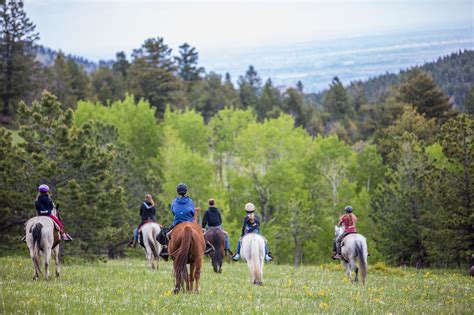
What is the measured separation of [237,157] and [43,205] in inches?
2639

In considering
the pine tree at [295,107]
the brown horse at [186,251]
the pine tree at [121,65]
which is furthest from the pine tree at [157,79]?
the brown horse at [186,251]

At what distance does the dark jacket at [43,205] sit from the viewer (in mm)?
17875

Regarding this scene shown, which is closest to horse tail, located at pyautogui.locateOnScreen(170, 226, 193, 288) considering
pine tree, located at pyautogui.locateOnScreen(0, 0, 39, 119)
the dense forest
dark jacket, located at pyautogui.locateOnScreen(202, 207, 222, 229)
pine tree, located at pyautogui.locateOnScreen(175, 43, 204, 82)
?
dark jacket, located at pyautogui.locateOnScreen(202, 207, 222, 229)

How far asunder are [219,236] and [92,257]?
8496mm

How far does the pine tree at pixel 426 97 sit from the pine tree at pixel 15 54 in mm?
51155

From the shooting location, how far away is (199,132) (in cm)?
8938

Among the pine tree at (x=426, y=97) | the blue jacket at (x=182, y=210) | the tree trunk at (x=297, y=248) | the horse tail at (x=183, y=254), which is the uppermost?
the pine tree at (x=426, y=97)

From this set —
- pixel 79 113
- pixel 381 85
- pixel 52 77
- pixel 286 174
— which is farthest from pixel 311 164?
pixel 381 85

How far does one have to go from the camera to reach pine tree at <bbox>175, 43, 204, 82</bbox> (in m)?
128

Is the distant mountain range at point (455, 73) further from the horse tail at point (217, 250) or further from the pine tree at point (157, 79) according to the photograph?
the horse tail at point (217, 250)

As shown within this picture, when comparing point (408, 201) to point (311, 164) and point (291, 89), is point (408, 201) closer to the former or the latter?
point (311, 164)

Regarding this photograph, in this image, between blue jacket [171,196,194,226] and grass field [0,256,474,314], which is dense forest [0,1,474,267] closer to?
grass field [0,256,474,314]

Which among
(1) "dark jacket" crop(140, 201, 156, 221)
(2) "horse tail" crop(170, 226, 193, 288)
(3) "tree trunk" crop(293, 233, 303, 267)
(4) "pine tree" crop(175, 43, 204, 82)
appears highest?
(4) "pine tree" crop(175, 43, 204, 82)

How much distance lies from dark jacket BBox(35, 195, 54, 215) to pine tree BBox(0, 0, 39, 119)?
67052 millimetres
